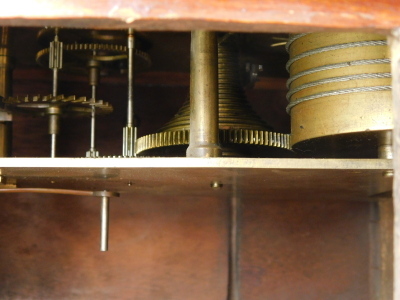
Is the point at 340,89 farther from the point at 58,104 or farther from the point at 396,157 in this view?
the point at 58,104

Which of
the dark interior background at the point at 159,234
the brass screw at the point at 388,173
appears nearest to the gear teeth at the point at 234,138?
the brass screw at the point at 388,173

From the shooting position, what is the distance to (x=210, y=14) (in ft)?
2.06

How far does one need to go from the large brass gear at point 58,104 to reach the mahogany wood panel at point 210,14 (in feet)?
1.99

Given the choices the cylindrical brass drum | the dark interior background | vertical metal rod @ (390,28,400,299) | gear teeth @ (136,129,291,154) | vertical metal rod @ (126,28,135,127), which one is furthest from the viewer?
the dark interior background

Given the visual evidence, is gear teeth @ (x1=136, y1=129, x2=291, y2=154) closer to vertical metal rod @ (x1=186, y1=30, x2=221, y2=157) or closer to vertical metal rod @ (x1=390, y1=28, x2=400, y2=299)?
vertical metal rod @ (x1=186, y1=30, x2=221, y2=157)

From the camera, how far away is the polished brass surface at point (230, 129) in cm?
119

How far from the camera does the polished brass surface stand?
1.19 m

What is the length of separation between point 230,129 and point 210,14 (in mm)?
588

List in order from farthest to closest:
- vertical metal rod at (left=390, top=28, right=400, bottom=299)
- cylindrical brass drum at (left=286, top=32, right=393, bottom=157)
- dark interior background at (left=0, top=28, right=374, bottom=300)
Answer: dark interior background at (left=0, top=28, right=374, bottom=300), cylindrical brass drum at (left=286, top=32, right=393, bottom=157), vertical metal rod at (left=390, top=28, right=400, bottom=299)

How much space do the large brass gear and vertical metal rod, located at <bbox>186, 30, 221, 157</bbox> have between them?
250 millimetres

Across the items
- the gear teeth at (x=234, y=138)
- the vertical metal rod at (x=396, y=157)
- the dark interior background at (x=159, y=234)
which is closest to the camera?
the vertical metal rod at (x=396, y=157)

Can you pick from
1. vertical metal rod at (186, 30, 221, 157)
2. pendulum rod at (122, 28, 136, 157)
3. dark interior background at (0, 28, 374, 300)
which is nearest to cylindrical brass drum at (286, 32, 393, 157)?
vertical metal rod at (186, 30, 221, 157)

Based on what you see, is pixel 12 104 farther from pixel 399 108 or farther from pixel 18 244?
pixel 399 108

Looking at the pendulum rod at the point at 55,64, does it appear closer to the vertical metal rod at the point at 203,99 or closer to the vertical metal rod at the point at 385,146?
the vertical metal rod at the point at 203,99
